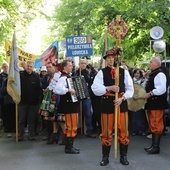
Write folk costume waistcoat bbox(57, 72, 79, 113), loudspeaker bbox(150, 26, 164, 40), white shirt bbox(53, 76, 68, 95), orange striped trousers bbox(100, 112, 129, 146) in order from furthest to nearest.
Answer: loudspeaker bbox(150, 26, 164, 40)
folk costume waistcoat bbox(57, 72, 79, 113)
white shirt bbox(53, 76, 68, 95)
orange striped trousers bbox(100, 112, 129, 146)

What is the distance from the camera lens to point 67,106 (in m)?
7.11

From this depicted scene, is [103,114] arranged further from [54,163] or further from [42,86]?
[42,86]

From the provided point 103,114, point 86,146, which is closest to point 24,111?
point 86,146

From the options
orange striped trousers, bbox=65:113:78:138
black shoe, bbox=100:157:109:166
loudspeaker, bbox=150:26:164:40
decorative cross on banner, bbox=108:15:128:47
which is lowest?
black shoe, bbox=100:157:109:166

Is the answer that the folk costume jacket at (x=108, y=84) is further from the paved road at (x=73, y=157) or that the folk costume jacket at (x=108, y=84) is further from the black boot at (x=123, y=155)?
the paved road at (x=73, y=157)

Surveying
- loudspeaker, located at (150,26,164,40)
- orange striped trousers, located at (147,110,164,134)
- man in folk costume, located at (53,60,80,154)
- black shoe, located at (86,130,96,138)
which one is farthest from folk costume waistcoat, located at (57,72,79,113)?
loudspeaker, located at (150,26,164,40)

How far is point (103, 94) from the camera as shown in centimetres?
614

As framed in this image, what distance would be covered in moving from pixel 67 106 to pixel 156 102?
1.69 metres

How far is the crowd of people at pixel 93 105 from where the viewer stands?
6152mm

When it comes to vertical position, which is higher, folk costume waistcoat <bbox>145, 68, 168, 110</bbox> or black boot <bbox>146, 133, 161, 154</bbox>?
folk costume waistcoat <bbox>145, 68, 168, 110</bbox>

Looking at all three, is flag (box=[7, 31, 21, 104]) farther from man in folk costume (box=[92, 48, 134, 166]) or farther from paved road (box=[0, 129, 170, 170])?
man in folk costume (box=[92, 48, 134, 166])

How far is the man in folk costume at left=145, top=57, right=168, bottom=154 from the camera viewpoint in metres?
7.02

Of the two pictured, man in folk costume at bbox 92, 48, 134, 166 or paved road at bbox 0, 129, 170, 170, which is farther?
paved road at bbox 0, 129, 170, 170

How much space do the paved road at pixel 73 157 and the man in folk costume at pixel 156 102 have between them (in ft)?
0.98
